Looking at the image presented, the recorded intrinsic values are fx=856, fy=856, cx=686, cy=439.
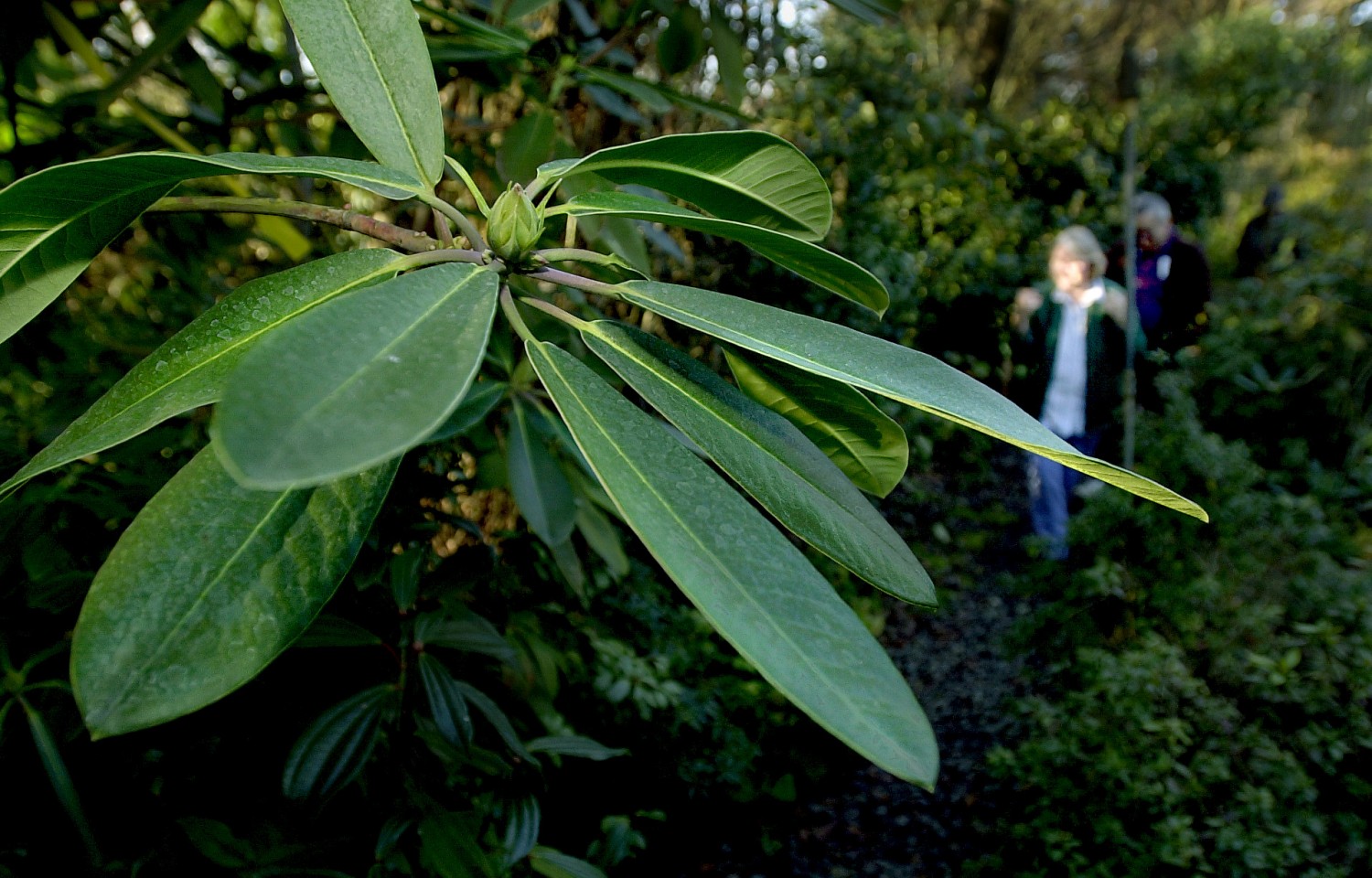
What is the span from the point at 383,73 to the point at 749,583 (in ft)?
1.25

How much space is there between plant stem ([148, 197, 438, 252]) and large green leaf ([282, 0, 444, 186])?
4 cm

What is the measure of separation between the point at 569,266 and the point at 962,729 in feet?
7.79

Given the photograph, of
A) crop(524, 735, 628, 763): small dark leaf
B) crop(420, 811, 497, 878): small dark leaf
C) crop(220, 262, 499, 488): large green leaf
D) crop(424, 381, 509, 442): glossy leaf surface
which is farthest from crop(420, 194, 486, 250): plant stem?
crop(524, 735, 628, 763): small dark leaf

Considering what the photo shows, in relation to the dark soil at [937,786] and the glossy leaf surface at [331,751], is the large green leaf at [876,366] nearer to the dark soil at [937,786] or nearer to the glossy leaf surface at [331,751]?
the glossy leaf surface at [331,751]

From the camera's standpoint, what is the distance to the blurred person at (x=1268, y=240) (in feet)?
19.1

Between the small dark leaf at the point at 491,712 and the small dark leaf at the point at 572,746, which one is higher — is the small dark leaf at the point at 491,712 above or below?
above

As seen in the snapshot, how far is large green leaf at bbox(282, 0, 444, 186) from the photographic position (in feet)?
1.68

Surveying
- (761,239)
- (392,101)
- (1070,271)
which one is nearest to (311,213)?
(392,101)

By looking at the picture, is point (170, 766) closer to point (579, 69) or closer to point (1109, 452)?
point (579, 69)

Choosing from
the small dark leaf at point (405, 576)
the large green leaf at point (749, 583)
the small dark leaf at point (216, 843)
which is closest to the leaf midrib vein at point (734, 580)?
the large green leaf at point (749, 583)

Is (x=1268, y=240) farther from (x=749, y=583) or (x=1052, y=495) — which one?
(x=749, y=583)

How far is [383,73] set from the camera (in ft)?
1.70

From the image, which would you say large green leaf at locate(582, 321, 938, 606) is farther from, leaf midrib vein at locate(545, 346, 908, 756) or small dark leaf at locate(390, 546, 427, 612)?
small dark leaf at locate(390, 546, 427, 612)

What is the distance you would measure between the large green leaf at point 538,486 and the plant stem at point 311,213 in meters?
0.51
